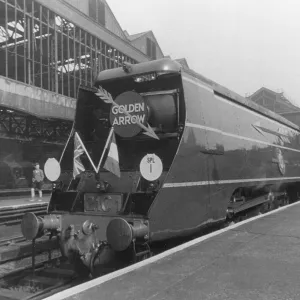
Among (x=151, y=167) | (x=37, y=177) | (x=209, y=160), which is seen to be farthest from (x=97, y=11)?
(x=151, y=167)

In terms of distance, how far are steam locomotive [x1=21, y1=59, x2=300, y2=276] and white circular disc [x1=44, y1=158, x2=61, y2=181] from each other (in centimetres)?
16

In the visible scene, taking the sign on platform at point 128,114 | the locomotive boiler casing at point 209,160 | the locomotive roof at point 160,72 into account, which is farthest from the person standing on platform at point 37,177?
the sign on platform at point 128,114

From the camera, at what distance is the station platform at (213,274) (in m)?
3.59

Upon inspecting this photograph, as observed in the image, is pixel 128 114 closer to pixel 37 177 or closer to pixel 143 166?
pixel 143 166

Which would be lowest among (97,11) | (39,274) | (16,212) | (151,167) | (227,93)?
(39,274)

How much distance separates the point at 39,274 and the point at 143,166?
2.51 meters

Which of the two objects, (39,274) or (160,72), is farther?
(39,274)

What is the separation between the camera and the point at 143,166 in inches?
201

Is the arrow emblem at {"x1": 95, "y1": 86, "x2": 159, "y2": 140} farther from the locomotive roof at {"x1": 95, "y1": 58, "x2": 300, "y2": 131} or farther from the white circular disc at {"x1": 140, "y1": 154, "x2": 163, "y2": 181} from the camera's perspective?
the white circular disc at {"x1": 140, "y1": 154, "x2": 163, "y2": 181}

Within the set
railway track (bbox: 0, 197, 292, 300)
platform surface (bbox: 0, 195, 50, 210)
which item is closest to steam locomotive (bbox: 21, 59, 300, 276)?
railway track (bbox: 0, 197, 292, 300)

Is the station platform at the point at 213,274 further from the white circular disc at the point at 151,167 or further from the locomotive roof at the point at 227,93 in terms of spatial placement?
the locomotive roof at the point at 227,93

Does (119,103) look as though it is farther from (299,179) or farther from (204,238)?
(299,179)

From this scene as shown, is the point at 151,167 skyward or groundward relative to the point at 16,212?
skyward

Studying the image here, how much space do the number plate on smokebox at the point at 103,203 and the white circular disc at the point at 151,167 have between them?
0.56 meters
